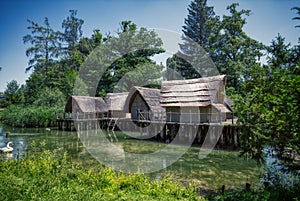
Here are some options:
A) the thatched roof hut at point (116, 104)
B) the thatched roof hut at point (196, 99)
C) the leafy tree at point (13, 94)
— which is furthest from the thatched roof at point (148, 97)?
the leafy tree at point (13, 94)

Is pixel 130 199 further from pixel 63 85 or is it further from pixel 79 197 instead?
pixel 63 85

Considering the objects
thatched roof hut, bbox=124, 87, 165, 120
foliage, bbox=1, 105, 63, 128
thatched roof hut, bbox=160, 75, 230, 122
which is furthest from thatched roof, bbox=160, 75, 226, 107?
foliage, bbox=1, 105, 63, 128

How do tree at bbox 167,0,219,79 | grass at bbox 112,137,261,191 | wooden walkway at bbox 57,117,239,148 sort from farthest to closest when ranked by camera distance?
tree at bbox 167,0,219,79 < wooden walkway at bbox 57,117,239,148 < grass at bbox 112,137,261,191

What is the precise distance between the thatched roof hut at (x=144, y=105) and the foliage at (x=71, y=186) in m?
16.2

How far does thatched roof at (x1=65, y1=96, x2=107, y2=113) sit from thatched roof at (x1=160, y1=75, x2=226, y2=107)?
471 inches

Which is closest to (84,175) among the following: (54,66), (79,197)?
(79,197)

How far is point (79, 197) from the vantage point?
20.7 ft

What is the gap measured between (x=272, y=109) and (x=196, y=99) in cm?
1312

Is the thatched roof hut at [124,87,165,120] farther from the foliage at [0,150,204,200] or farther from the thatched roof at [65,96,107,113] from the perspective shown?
the foliage at [0,150,204,200]

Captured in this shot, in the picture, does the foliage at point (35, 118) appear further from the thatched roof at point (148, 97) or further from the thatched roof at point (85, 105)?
the thatched roof at point (148, 97)

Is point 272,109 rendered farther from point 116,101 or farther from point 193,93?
point 116,101

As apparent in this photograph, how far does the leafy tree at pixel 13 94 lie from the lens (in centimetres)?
4403

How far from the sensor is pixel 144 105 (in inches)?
1032

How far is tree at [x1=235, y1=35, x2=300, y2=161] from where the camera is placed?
598cm
